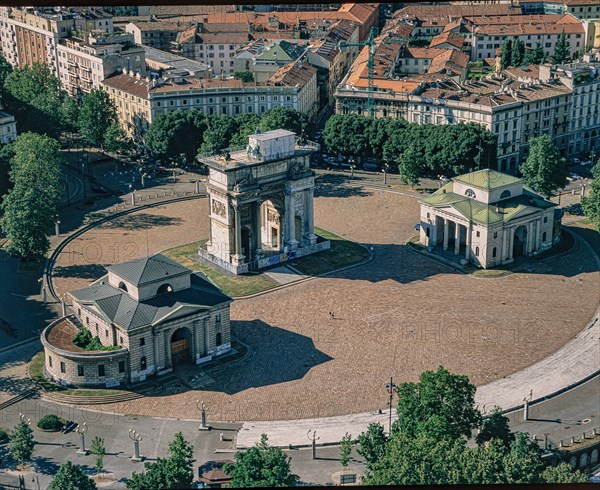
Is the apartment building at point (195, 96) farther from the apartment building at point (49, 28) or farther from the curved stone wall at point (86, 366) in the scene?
the curved stone wall at point (86, 366)

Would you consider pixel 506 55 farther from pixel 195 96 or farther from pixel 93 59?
pixel 93 59

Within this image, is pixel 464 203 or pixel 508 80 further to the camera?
pixel 508 80

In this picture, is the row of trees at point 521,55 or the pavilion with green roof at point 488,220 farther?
the row of trees at point 521,55

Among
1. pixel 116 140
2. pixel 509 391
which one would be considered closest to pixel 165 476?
pixel 509 391

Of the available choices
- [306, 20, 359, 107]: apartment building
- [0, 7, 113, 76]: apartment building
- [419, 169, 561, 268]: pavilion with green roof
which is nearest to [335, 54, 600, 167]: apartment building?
[306, 20, 359, 107]: apartment building

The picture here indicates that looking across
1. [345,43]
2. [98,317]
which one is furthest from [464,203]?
[345,43]

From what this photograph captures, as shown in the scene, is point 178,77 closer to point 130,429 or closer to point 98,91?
point 98,91

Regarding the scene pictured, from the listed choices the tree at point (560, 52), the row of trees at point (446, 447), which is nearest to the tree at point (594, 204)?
the row of trees at point (446, 447)
